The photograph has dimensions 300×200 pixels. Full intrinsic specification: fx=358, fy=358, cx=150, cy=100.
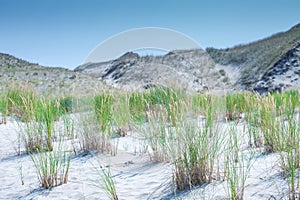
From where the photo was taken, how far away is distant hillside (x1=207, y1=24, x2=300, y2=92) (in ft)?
91.7

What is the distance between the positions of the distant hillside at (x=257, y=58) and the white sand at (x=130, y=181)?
2213 cm

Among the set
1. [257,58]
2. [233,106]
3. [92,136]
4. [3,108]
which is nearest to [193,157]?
[92,136]

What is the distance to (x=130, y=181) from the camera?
12.8 feet

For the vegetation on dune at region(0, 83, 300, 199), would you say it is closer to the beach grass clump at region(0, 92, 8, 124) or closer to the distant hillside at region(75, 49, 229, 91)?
the beach grass clump at region(0, 92, 8, 124)

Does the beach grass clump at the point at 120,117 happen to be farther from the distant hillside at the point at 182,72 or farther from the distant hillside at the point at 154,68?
the distant hillside at the point at 154,68

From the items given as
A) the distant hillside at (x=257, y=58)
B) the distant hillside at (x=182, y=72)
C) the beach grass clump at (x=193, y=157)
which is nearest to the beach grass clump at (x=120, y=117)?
the distant hillside at (x=182, y=72)

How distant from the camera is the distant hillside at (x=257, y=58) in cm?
2794

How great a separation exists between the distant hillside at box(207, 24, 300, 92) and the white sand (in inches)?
871

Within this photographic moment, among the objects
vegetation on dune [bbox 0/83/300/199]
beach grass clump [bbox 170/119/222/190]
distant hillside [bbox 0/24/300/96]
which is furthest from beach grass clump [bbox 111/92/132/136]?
beach grass clump [bbox 170/119/222/190]

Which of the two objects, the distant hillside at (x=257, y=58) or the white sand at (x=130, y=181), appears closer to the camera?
the white sand at (x=130, y=181)

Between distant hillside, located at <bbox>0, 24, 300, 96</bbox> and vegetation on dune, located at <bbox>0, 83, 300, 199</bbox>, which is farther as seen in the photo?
distant hillside, located at <bbox>0, 24, 300, 96</bbox>

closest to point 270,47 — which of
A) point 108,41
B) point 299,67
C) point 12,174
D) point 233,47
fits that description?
point 233,47

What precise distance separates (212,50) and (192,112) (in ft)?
140

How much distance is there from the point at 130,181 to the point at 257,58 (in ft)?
116
